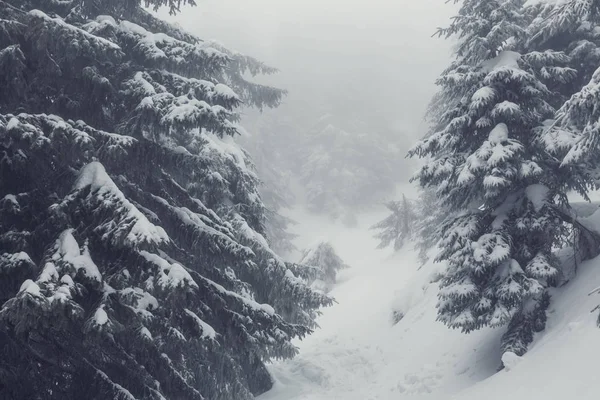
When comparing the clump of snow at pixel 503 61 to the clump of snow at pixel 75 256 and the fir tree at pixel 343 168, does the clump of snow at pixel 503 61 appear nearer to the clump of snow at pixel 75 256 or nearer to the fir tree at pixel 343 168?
the clump of snow at pixel 75 256

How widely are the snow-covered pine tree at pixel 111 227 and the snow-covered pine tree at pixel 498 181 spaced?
3.12 m

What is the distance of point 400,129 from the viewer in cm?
7631

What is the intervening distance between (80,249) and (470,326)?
6.93 m

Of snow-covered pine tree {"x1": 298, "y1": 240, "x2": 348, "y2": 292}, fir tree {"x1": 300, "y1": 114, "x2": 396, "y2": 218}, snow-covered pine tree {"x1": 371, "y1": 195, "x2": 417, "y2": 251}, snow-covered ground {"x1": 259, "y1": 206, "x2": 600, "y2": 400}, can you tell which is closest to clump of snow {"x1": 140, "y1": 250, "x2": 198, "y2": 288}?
Answer: snow-covered ground {"x1": 259, "y1": 206, "x2": 600, "y2": 400}

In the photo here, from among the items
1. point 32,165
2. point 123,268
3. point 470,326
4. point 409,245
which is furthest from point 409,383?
point 409,245

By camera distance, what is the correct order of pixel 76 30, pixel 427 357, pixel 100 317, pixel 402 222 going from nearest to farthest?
pixel 100 317
pixel 76 30
pixel 427 357
pixel 402 222

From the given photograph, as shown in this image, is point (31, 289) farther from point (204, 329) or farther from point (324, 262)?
point (324, 262)

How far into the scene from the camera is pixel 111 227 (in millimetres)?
5684

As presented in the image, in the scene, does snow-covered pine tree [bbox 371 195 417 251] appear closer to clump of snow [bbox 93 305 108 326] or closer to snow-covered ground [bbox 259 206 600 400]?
snow-covered ground [bbox 259 206 600 400]

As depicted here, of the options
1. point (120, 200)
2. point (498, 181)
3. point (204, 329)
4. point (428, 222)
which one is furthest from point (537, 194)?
point (428, 222)

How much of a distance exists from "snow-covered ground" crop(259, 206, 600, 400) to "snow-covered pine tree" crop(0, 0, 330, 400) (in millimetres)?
3493

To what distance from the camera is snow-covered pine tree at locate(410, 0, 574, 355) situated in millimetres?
9109

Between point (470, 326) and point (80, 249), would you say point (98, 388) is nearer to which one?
point (80, 249)

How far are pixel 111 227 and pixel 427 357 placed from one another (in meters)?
9.65
